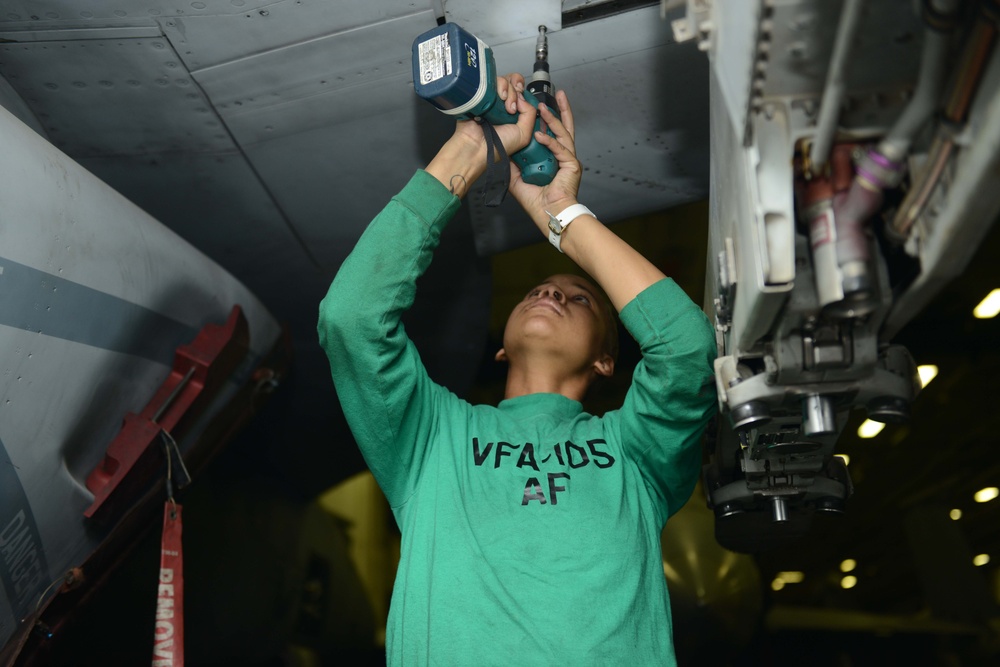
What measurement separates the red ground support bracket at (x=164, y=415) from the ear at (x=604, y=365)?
3.73ft

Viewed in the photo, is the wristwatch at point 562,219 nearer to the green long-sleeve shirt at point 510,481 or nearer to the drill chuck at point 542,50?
the green long-sleeve shirt at point 510,481

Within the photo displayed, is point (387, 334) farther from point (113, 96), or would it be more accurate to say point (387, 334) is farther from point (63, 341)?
point (113, 96)

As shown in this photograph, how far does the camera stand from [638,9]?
6.53 ft

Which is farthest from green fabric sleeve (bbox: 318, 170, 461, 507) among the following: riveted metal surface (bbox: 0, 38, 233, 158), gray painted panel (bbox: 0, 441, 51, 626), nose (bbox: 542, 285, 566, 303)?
riveted metal surface (bbox: 0, 38, 233, 158)

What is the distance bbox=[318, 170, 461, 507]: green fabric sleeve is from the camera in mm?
1662

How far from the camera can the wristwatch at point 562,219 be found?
6.01 feet

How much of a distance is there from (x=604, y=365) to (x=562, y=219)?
19.0 inches

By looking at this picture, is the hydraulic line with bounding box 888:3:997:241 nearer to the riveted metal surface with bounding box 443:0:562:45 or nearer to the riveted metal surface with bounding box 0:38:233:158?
the riveted metal surface with bounding box 443:0:562:45

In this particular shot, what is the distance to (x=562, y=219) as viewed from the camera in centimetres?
184

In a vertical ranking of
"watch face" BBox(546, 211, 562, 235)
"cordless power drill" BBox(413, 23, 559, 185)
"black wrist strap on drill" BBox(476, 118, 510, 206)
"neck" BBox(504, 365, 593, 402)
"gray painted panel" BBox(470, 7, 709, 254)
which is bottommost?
"neck" BBox(504, 365, 593, 402)

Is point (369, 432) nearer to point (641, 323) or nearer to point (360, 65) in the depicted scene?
point (641, 323)

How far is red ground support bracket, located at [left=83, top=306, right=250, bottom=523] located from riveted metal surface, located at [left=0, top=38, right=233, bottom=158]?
569 mm

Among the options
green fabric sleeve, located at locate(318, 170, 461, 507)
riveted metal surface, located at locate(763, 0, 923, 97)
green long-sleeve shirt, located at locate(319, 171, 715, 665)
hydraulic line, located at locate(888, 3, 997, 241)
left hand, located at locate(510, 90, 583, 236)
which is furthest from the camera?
left hand, located at locate(510, 90, 583, 236)

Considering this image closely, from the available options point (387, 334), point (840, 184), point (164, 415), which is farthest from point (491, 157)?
point (164, 415)
